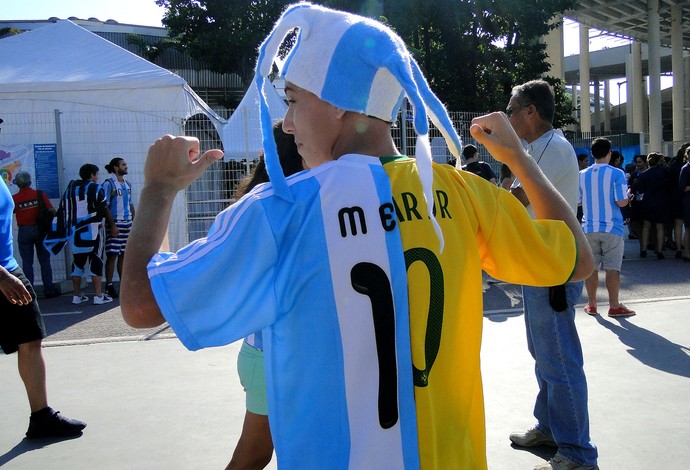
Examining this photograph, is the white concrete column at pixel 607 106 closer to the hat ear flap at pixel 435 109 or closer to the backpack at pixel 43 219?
the backpack at pixel 43 219

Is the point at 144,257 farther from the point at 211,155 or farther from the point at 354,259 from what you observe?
the point at 354,259

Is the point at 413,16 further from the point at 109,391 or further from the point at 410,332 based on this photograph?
the point at 410,332

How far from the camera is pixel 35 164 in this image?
35.5 feet

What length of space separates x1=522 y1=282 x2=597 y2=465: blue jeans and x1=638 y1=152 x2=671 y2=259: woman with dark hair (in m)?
9.58

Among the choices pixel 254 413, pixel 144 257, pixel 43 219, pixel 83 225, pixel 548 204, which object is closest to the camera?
pixel 144 257

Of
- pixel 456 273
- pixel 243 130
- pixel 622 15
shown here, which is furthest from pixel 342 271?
pixel 622 15

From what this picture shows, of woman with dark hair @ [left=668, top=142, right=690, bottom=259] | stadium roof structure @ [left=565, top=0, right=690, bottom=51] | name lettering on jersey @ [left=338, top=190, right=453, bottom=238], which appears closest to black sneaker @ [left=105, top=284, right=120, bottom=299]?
name lettering on jersey @ [left=338, top=190, right=453, bottom=238]

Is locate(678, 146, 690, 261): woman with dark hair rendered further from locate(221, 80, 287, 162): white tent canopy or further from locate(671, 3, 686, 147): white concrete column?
locate(671, 3, 686, 147): white concrete column

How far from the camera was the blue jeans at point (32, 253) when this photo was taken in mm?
9758

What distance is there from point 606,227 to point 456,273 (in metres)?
6.92

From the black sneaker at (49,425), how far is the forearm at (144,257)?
12.0ft

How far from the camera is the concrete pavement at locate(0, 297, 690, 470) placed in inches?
163

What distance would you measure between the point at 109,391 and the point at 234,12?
2720 cm

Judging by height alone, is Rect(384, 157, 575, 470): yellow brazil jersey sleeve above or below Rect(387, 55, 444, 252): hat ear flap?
below
